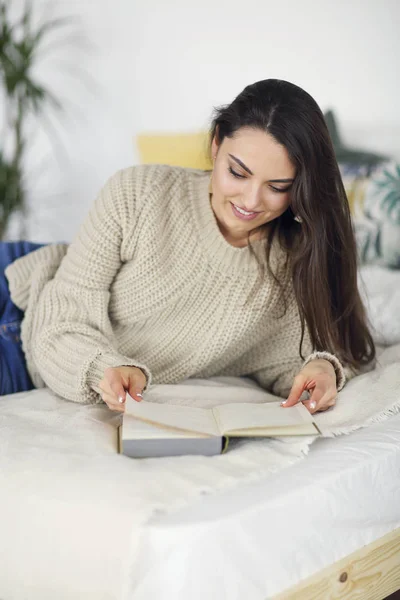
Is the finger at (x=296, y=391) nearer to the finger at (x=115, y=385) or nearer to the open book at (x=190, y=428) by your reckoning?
the open book at (x=190, y=428)

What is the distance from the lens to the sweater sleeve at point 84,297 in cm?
142

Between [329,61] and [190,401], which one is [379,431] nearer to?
[190,401]

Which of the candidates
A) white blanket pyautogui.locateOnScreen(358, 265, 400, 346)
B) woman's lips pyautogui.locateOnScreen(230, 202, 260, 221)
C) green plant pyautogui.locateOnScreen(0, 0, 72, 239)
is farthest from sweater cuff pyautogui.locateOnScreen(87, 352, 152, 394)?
green plant pyautogui.locateOnScreen(0, 0, 72, 239)

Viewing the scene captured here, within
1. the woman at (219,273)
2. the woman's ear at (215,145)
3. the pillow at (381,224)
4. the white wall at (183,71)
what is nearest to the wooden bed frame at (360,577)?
the woman at (219,273)

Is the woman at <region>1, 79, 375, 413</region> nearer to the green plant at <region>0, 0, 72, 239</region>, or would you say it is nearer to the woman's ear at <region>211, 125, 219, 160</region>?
the woman's ear at <region>211, 125, 219, 160</region>

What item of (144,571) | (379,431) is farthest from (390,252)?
(144,571)

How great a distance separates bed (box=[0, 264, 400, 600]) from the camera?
2.97 ft

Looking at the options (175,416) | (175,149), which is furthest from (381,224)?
(175,416)

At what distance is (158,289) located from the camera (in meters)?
1.54

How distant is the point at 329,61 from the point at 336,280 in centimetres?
132

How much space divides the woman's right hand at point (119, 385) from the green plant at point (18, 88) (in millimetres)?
1949

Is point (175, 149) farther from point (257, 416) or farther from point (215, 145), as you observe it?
point (257, 416)

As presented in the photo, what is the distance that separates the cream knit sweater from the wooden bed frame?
0.36 meters

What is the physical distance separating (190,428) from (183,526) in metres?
0.18
